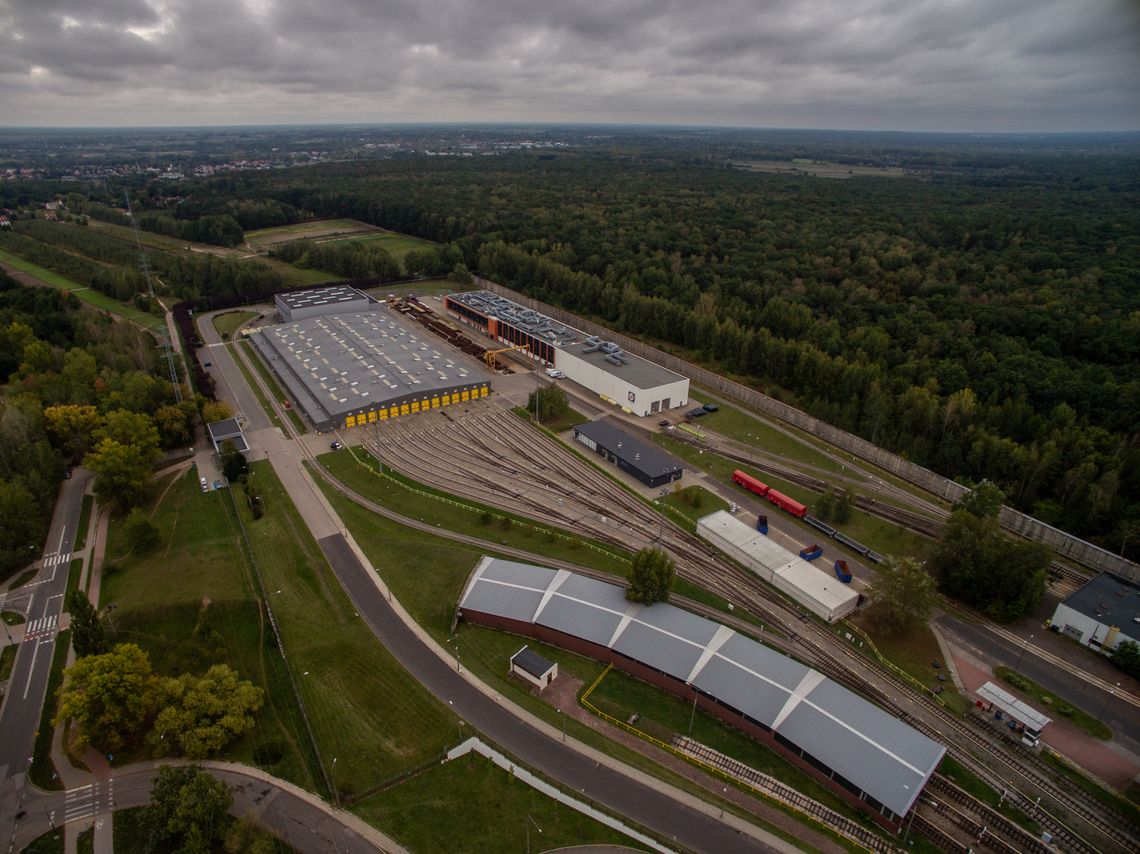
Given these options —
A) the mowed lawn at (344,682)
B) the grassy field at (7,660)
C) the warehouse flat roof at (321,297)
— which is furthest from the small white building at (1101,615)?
the warehouse flat roof at (321,297)

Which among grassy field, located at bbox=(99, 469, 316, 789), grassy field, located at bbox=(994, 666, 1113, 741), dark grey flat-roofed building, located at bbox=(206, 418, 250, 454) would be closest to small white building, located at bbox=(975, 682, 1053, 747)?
grassy field, located at bbox=(994, 666, 1113, 741)

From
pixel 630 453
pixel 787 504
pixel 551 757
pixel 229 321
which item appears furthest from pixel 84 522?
pixel 787 504

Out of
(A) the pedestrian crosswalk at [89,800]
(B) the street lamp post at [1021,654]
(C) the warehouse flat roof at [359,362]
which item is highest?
(C) the warehouse flat roof at [359,362]

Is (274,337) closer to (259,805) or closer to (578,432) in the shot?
(578,432)

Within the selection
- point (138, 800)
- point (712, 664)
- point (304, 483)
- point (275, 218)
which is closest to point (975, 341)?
point (712, 664)

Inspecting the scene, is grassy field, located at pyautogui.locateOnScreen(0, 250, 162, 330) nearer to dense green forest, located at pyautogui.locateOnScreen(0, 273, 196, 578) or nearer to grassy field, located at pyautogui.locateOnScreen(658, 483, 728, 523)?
dense green forest, located at pyautogui.locateOnScreen(0, 273, 196, 578)

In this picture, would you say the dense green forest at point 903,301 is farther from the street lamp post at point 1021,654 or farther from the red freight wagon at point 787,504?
the red freight wagon at point 787,504
